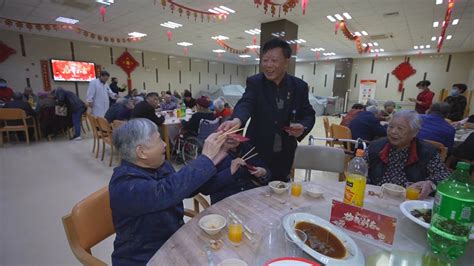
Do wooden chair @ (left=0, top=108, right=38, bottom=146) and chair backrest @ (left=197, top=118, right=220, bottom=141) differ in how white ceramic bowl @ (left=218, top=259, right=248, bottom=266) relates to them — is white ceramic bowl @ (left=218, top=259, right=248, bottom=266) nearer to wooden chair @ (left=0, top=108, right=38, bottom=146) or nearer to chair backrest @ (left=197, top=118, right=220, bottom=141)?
chair backrest @ (left=197, top=118, right=220, bottom=141)

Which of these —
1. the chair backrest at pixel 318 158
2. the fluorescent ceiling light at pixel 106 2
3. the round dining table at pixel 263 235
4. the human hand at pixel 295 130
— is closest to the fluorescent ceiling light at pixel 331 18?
the chair backrest at pixel 318 158

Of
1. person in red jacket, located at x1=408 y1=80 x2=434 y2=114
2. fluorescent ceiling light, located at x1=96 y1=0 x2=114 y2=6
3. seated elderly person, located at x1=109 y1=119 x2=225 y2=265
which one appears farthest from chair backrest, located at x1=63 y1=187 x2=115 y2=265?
person in red jacket, located at x1=408 y1=80 x2=434 y2=114

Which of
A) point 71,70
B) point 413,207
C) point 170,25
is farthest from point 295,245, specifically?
point 71,70

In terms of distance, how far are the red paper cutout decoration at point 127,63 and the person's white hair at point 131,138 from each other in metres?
11.6

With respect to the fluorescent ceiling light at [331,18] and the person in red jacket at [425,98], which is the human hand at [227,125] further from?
the person in red jacket at [425,98]

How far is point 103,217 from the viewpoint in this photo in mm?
1140

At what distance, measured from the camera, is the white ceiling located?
5.25m

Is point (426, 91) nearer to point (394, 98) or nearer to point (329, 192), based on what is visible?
point (329, 192)

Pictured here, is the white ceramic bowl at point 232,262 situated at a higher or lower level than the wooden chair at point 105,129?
higher

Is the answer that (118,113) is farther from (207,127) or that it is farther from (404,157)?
(404,157)

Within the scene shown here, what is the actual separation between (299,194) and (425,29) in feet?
28.2

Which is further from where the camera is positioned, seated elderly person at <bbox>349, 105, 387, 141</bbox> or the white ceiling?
the white ceiling

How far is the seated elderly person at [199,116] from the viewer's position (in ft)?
12.5

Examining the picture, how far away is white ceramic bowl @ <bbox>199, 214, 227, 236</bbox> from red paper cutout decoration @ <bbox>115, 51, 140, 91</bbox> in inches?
470
